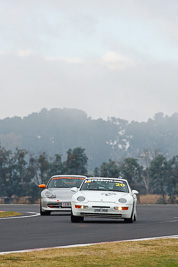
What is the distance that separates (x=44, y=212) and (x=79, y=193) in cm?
514

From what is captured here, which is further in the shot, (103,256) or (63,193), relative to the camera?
(63,193)

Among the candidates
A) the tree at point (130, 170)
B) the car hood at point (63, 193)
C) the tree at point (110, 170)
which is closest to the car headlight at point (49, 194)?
the car hood at point (63, 193)

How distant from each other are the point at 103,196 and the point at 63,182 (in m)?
5.76

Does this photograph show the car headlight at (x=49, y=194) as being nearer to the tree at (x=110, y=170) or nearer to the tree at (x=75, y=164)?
the tree at (x=110, y=170)

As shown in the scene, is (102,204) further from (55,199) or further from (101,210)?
(55,199)

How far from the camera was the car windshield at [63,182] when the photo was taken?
86.2ft

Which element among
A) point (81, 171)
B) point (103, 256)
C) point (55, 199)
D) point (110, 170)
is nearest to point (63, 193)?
point (55, 199)

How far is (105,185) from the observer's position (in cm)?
2189

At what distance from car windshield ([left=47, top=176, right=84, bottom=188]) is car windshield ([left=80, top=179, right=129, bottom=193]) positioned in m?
4.40

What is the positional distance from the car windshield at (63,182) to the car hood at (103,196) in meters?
5.17

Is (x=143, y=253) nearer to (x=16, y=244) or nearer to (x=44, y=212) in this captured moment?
(x=16, y=244)

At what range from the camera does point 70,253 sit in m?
11.3

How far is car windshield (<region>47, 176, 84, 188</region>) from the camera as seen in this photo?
2627cm

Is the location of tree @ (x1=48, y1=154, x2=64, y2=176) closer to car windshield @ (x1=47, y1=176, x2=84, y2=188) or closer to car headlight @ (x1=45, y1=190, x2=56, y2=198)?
car windshield @ (x1=47, y1=176, x2=84, y2=188)
